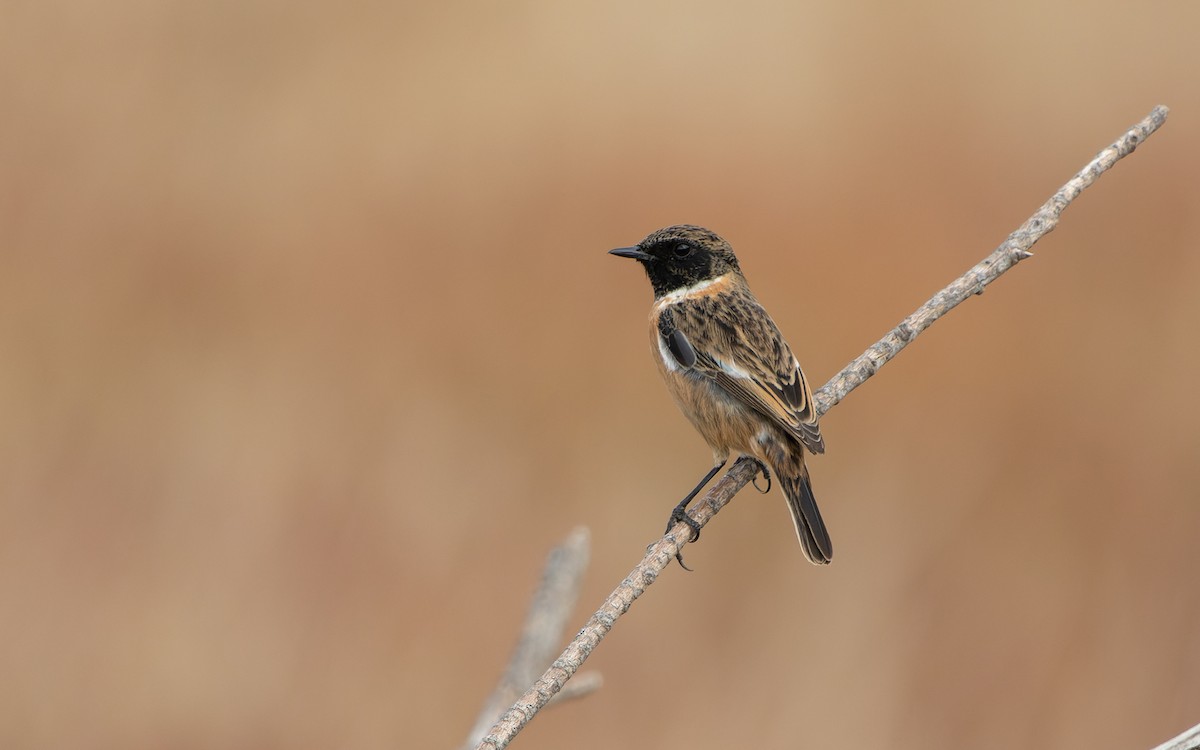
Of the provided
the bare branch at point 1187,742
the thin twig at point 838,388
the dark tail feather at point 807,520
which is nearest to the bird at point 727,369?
the dark tail feather at point 807,520

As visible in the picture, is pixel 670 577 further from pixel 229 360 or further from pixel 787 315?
pixel 229 360

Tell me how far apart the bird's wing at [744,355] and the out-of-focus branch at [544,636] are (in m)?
1.08

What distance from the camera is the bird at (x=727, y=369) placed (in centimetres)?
466

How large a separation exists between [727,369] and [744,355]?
0.11 m

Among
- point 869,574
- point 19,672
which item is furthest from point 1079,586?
point 19,672

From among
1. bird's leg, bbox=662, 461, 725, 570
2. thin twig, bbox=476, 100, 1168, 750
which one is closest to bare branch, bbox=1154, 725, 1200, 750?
thin twig, bbox=476, 100, 1168, 750

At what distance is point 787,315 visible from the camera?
25.3ft

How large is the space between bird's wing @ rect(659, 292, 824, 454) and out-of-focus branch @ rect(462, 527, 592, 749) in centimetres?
108

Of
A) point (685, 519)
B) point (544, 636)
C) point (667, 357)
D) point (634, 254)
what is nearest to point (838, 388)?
point (685, 519)

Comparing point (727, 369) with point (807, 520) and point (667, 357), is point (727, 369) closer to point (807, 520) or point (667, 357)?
point (667, 357)

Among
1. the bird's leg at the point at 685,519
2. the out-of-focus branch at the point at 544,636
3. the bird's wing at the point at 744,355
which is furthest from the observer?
the bird's wing at the point at 744,355

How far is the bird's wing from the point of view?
4605 millimetres

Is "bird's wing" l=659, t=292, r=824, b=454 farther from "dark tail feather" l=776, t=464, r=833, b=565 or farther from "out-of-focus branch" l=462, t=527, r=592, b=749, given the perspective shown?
"out-of-focus branch" l=462, t=527, r=592, b=749

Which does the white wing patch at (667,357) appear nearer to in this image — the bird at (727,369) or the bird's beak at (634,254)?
the bird at (727,369)
